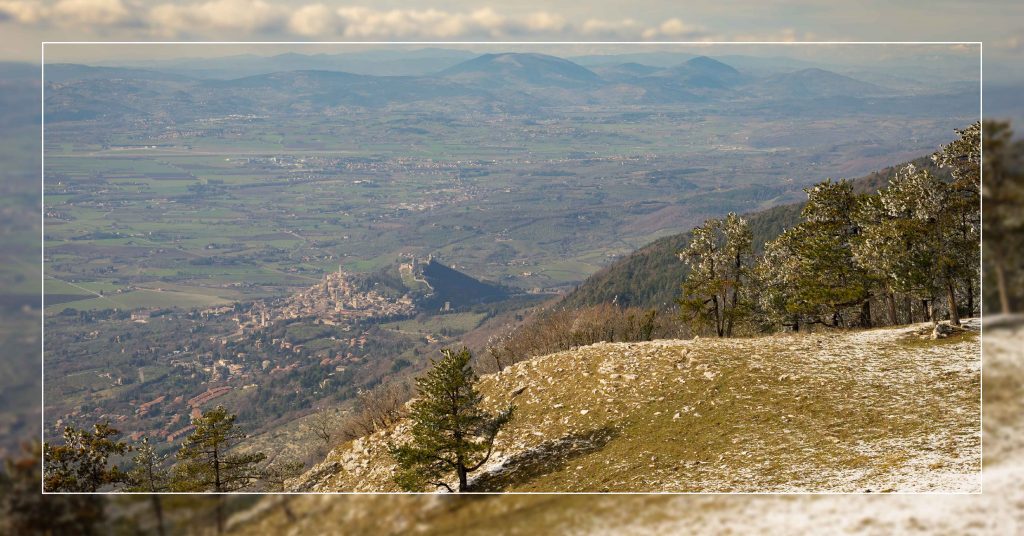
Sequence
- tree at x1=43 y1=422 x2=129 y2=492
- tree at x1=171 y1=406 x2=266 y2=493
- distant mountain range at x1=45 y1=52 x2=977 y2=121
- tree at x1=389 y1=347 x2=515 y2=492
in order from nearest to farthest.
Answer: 1. tree at x1=43 y1=422 x2=129 y2=492
2. tree at x1=389 y1=347 x2=515 y2=492
3. tree at x1=171 y1=406 x2=266 y2=493
4. distant mountain range at x1=45 y1=52 x2=977 y2=121

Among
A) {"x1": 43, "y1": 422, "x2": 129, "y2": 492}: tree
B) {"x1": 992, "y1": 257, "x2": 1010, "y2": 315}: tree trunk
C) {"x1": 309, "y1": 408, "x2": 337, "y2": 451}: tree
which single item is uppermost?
{"x1": 992, "y1": 257, "x2": 1010, "y2": 315}: tree trunk

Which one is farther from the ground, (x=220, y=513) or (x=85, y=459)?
(x=220, y=513)

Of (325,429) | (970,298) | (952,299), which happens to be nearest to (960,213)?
(952,299)

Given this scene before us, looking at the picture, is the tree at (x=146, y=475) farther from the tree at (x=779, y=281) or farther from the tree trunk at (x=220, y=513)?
the tree at (x=779, y=281)

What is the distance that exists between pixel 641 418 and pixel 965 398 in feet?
25.7

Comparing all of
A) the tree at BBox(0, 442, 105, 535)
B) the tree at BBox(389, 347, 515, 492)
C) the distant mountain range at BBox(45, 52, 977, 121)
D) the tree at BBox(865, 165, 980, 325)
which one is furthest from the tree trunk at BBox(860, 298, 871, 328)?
the distant mountain range at BBox(45, 52, 977, 121)

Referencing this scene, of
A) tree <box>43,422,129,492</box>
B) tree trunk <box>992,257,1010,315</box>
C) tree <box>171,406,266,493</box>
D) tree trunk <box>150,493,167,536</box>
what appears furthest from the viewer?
tree <box>171,406,266,493</box>

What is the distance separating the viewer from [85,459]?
60.7 ft

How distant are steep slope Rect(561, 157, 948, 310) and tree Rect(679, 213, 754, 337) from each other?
71986 mm

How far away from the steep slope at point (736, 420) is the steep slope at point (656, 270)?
82902 millimetres

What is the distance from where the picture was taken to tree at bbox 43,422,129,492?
54.9 ft

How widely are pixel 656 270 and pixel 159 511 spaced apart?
120m

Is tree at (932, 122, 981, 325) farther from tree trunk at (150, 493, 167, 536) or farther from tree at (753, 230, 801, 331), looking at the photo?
tree trunk at (150, 493, 167, 536)

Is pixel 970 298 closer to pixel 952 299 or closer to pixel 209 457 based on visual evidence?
pixel 952 299
